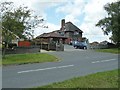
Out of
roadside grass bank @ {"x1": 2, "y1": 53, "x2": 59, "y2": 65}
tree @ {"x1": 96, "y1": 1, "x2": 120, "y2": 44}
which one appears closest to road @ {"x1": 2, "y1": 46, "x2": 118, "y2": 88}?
roadside grass bank @ {"x1": 2, "y1": 53, "x2": 59, "y2": 65}

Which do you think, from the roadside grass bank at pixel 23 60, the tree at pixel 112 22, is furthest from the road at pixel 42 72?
the tree at pixel 112 22

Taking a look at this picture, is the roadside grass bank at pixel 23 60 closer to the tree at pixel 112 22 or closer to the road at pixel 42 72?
the road at pixel 42 72

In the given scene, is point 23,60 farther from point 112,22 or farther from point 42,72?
point 112,22

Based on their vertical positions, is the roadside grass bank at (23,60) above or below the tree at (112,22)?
below

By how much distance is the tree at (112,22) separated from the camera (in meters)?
61.0

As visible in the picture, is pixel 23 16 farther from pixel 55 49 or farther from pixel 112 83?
pixel 112 83

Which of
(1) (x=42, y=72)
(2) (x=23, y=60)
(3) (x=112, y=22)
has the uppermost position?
(3) (x=112, y=22)

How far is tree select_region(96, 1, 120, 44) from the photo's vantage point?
200 feet

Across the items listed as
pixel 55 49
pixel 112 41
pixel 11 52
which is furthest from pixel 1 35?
pixel 112 41

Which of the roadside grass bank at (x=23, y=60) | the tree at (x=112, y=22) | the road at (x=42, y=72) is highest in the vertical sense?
the tree at (x=112, y=22)

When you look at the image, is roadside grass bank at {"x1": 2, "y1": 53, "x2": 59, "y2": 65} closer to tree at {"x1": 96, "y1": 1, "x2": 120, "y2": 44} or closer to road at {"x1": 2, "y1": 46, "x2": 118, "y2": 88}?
road at {"x1": 2, "y1": 46, "x2": 118, "y2": 88}

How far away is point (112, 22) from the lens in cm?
6225

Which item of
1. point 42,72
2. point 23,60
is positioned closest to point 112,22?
point 23,60

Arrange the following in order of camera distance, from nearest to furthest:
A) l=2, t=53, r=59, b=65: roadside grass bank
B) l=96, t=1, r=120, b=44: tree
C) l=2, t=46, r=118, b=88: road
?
1. l=2, t=46, r=118, b=88: road
2. l=2, t=53, r=59, b=65: roadside grass bank
3. l=96, t=1, r=120, b=44: tree
